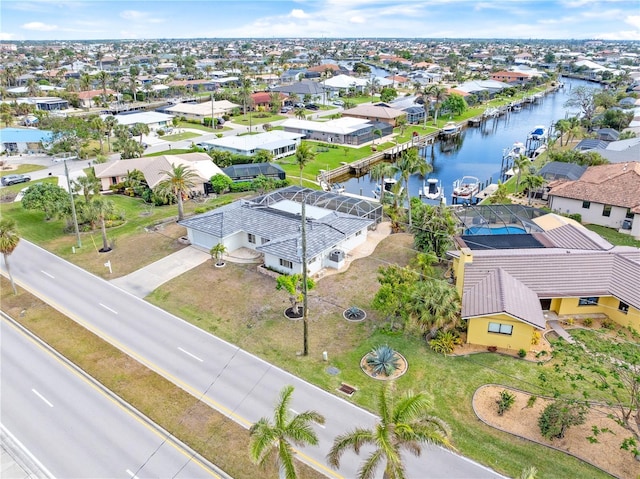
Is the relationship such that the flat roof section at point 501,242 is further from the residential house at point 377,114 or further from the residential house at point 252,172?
the residential house at point 377,114

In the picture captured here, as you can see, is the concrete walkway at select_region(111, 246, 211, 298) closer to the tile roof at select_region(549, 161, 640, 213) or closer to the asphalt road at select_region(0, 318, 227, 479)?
the asphalt road at select_region(0, 318, 227, 479)

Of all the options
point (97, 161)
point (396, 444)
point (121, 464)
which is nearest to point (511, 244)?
point (396, 444)

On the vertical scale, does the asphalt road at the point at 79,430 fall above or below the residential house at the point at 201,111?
below

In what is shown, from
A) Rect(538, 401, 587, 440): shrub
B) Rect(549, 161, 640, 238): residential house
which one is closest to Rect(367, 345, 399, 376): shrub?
Rect(538, 401, 587, 440): shrub

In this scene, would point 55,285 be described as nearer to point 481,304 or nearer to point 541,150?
point 481,304

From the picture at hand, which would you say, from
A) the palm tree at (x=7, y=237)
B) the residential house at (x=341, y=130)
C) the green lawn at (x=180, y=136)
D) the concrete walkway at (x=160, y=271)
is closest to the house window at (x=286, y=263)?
the concrete walkway at (x=160, y=271)

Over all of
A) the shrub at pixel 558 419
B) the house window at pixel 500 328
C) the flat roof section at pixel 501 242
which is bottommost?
the shrub at pixel 558 419
